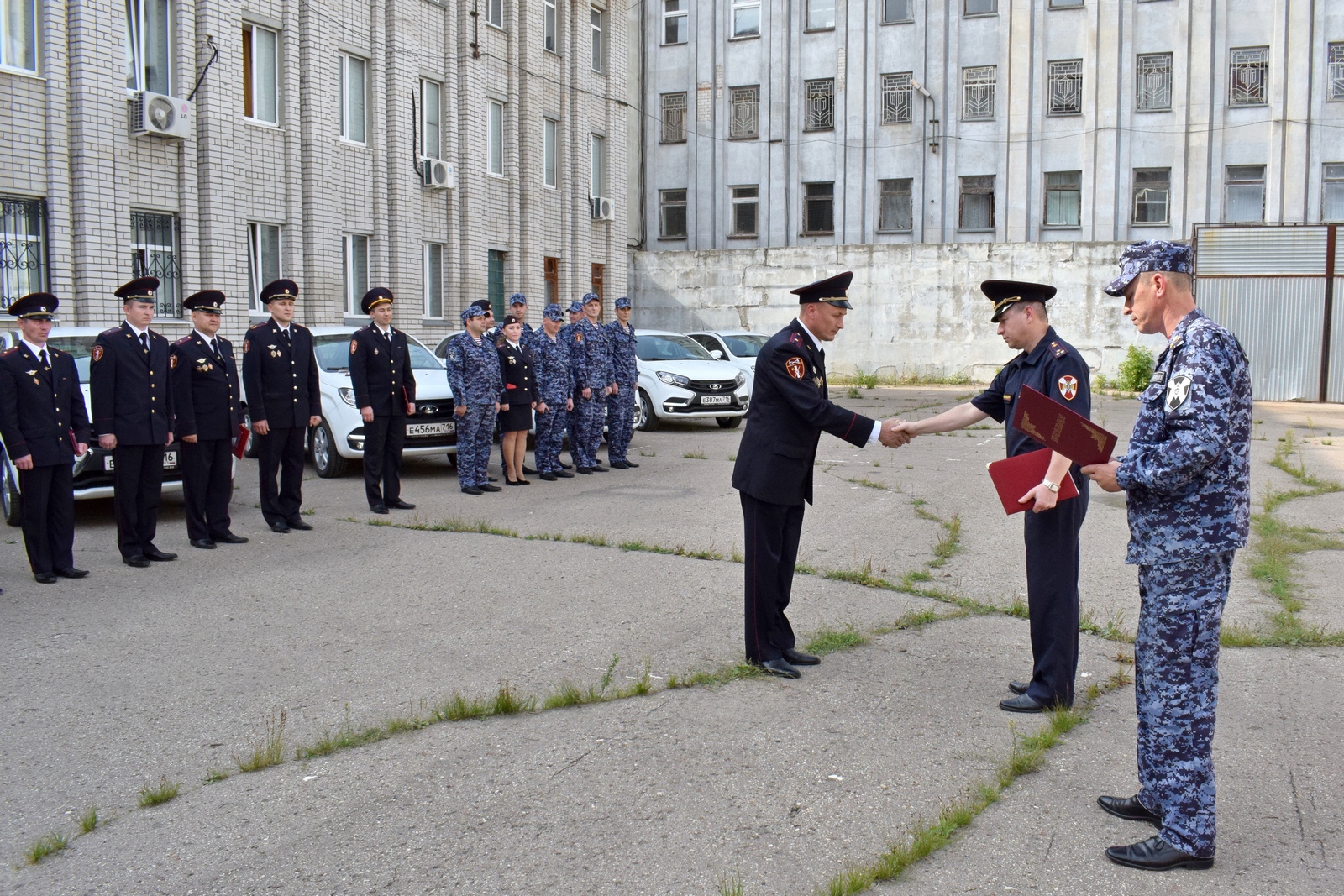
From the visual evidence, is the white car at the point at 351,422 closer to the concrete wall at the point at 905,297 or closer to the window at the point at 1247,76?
the concrete wall at the point at 905,297

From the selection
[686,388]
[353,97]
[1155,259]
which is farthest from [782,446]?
[353,97]

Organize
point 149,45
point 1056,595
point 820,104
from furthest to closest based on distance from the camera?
point 820,104 → point 149,45 → point 1056,595

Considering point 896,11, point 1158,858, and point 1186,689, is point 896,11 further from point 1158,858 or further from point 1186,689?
point 1158,858

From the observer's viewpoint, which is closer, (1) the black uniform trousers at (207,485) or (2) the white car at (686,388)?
(1) the black uniform trousers at (207,485)

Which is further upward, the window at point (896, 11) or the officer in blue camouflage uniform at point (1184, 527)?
the window at point (896, 11)

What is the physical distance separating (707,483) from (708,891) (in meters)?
9.25

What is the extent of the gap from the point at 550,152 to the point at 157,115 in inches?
461

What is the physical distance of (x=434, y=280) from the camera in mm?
23656

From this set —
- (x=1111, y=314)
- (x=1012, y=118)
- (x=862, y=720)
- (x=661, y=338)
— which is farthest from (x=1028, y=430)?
(x=1012, y=118)

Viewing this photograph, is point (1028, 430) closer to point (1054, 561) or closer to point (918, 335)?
point (1054, 561)

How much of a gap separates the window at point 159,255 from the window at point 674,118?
22032mm

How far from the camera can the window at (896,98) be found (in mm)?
34750

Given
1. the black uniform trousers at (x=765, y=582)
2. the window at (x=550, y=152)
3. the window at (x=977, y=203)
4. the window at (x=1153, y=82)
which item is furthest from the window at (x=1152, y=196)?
the black uniform trousers at (x=765, y=582)

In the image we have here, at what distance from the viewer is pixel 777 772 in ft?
14.9
